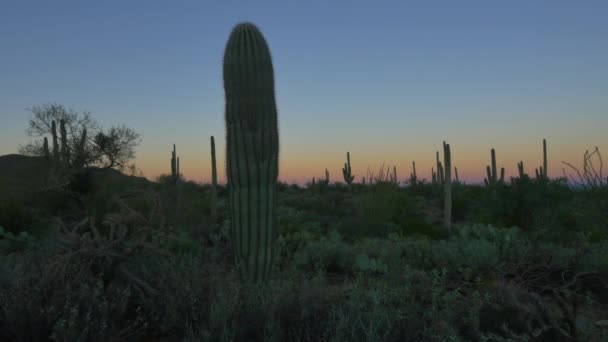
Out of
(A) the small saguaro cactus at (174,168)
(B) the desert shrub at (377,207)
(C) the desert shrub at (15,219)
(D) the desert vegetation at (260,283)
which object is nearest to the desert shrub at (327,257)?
(D) the desert vegetation at (260,283)

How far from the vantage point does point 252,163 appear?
15.1ft

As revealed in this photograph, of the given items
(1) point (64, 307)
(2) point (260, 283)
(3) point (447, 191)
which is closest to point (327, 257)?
(2) point (260, 283)

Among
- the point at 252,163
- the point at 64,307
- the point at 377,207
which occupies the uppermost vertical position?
the point at 252,163

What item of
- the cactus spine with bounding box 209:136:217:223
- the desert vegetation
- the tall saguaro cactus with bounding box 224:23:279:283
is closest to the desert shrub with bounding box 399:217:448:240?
the desert vegetation

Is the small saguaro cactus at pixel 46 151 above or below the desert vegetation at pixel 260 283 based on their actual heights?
above

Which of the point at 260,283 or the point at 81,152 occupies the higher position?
the point at 81,152

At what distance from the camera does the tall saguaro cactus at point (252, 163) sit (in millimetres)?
4578

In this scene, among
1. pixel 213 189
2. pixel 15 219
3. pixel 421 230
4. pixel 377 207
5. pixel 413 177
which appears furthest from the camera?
pixel 413 177

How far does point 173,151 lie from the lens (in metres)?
26.9

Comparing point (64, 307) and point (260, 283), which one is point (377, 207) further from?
point (64, 307)

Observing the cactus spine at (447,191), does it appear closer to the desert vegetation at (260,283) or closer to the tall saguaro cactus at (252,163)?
the desert vegetation at (260,283)

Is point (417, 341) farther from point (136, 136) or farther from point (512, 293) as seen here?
point (136, 136)

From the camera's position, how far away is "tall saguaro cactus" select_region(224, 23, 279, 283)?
458 cm

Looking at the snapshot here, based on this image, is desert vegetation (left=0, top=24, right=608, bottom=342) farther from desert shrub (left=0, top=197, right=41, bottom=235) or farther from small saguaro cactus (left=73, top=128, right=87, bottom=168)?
small saguaro cactus (left=73, top=128, right=87, bottom=168)
